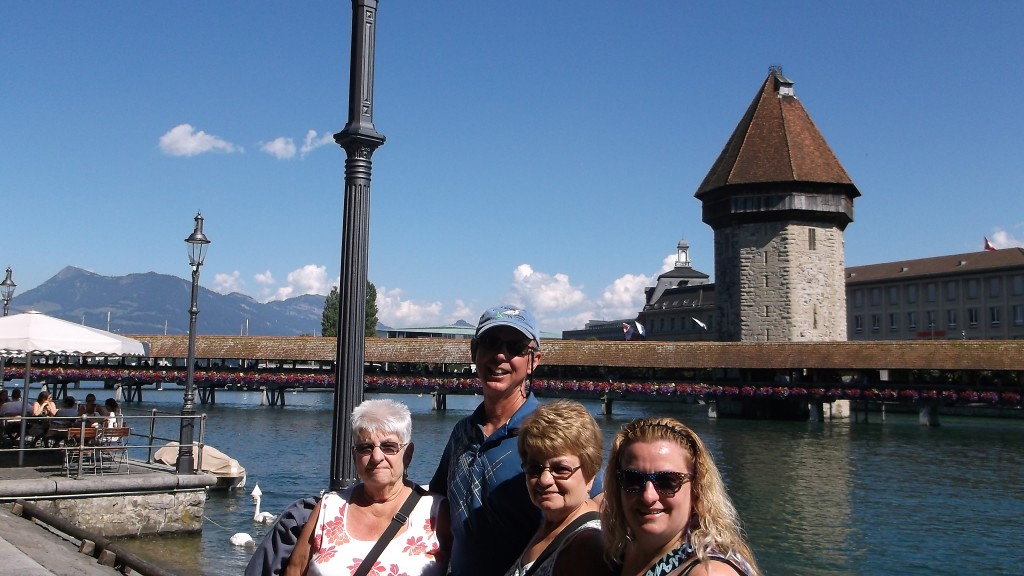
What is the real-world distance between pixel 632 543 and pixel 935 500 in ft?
49.8

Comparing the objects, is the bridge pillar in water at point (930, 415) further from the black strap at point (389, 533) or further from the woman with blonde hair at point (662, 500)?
the woman with blonde hair at point (662, 500)

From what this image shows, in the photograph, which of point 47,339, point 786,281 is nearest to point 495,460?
point 47,339

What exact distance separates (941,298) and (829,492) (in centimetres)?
4526

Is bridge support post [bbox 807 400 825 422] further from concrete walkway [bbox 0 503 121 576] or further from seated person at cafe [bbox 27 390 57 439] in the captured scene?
concrete walkway [bbox 0 503 121 576]

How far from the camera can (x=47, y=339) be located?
9.54 metres

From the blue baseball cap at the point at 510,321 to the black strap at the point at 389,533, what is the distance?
1.63ft

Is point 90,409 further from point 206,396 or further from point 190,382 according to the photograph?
point 206,396

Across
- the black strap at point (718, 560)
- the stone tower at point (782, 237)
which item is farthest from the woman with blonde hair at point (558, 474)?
the stone tower at point (782, 237)

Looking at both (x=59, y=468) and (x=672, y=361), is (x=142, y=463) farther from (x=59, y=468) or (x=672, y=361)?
(x=672, y=361)

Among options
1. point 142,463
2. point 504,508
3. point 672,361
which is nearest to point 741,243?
point 672,361

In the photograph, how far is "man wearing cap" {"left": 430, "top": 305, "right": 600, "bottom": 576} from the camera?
7.36 feet

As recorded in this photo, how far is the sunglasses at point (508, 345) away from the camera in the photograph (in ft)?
7.91

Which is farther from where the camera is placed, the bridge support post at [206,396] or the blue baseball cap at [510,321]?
the bridge support post at [206,396]

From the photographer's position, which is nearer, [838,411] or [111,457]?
[111,457]
